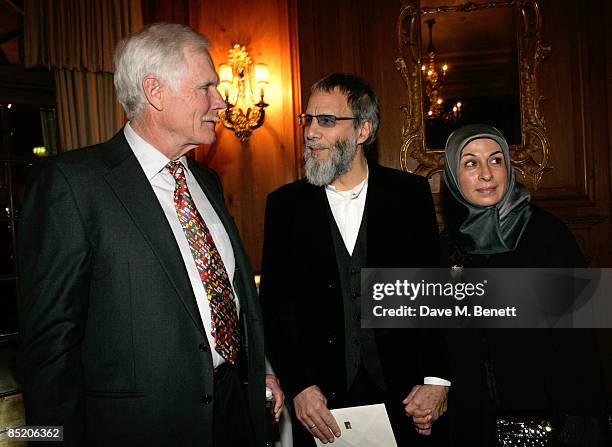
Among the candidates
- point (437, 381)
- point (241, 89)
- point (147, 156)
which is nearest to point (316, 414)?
point (437, 381)

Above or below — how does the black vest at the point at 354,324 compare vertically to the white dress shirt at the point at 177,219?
below

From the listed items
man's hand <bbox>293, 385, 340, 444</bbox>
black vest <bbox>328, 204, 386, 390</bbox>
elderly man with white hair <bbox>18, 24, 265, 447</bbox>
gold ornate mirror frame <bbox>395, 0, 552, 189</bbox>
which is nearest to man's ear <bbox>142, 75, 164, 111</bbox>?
elderly man with white hair <bbox>18, 24, 265, 447</bbox>

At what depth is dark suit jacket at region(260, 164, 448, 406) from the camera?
2.04 meters

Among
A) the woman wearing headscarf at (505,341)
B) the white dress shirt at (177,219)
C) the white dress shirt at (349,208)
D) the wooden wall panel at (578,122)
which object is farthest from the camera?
the wooden wall panel at (578,122)

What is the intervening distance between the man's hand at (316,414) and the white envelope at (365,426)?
0.11 ft

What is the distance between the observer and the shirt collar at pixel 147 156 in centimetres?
163

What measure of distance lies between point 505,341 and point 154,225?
4.16ft

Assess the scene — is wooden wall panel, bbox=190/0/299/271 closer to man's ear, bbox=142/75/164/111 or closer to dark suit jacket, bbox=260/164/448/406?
dark suit jacket, bbox=260/164/448/406

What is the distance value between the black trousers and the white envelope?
342 millimetres

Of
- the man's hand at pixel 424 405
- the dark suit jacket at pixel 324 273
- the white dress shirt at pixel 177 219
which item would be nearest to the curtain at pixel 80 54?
the dark suit jacket at pixel 324 273

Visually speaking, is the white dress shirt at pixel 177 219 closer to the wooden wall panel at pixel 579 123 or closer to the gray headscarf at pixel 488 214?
the gray headscarf at pixel 488 214

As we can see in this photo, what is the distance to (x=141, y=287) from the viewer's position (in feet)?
4.75

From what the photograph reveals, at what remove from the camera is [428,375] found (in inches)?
80.8

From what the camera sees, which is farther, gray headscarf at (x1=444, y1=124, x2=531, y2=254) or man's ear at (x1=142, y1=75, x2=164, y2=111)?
gray headscarf at (x1=444, y1=124, x2=531, y2=254)
